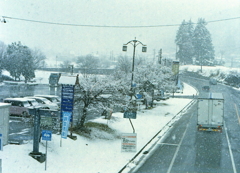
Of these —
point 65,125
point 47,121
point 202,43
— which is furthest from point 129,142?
point 202,43

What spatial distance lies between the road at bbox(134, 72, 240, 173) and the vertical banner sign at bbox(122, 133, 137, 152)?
3.68 ft

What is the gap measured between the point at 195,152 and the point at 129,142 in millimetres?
4378

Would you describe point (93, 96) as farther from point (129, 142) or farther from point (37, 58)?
point (37, 58)

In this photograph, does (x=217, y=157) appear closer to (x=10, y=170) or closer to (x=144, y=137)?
(x=144, y=137)

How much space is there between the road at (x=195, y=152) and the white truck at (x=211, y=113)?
2.39 ft

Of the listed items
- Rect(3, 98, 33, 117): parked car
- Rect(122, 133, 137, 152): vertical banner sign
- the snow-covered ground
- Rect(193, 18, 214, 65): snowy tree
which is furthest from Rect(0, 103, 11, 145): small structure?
Rect(193, 18, 214, 65): snowy tree

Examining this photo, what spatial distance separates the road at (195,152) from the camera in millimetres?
14609

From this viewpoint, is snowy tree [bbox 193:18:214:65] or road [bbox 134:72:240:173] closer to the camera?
road [bbox 134:72:240:173]

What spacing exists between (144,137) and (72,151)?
7344 millimetres

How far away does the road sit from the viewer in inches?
575

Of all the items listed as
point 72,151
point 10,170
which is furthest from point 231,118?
point 10,170

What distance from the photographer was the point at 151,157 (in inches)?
650

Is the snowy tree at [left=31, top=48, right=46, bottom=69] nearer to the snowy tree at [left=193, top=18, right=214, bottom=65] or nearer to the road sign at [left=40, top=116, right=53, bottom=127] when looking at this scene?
the snowy tree at [left=193, top=18, right=214, bottom=65]

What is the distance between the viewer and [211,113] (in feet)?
76.4
